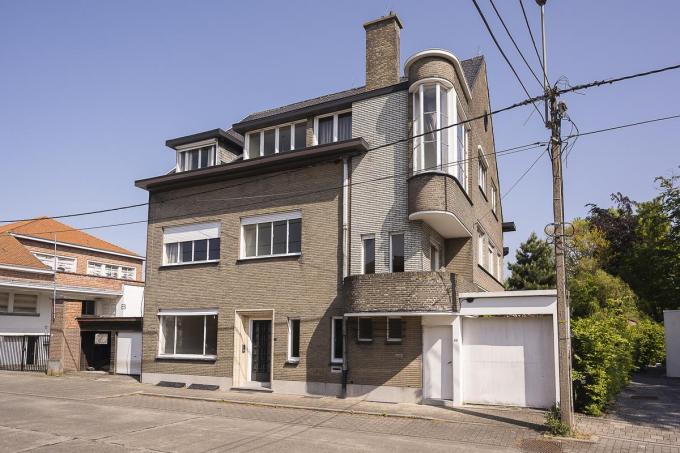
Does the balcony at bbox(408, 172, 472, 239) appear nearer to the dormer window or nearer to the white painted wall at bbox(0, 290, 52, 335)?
the dormer window

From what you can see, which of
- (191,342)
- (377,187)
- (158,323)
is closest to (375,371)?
(377,187)

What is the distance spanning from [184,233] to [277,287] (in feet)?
16.9

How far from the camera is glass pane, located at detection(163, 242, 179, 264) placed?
22234 millimetres

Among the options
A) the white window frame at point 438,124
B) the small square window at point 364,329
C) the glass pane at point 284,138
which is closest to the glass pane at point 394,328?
the small square window at point 364,329

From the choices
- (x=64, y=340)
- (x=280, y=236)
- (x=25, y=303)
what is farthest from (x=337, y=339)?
(x=25, y=303)

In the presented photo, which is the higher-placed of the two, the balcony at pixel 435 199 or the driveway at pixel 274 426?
the balcony at pixel 435 199

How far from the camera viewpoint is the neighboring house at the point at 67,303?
24.0m

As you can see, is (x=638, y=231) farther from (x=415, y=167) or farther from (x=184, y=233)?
(x=184, y=233)

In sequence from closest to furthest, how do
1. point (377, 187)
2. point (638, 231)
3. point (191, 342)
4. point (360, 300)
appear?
1. point (360, 300)
2. point (377, 187)
3. point (191, 342)
4. point (638, 231)

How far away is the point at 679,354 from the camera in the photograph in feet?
78.1

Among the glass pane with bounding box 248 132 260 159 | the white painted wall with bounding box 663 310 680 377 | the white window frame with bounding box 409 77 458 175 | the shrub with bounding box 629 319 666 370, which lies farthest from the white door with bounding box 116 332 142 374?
the shrub with bounding box 629 319 666 370

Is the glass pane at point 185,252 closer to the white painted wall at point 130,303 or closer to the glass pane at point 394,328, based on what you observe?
the glass pane at point 394,328

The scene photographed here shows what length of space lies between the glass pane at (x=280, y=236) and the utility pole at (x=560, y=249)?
958 centimetres

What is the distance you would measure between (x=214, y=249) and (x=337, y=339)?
6.29 metres
